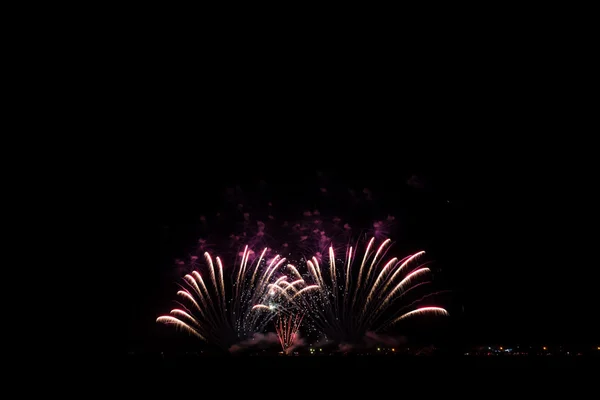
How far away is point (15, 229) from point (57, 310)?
542 centimetres

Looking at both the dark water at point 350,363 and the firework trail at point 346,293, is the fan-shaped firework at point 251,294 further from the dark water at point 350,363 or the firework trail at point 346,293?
the dark water at point 350,363

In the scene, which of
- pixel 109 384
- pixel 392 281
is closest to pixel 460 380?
pixel 109 384

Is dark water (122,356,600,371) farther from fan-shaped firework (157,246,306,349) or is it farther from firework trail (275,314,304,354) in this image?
firework trail (275,314,304,354)

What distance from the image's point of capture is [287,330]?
28.3m

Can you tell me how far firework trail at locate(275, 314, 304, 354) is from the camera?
27625 mm

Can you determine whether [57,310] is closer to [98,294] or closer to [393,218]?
[98,294]

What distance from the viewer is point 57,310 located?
59.4ft

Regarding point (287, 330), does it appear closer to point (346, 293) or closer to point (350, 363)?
point (346, 293)

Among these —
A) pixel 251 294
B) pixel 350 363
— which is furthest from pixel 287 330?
pixel 350 363

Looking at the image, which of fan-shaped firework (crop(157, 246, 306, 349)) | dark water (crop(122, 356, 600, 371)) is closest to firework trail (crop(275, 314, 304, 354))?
fan-shaped firework (crop(157, 246, 306, 349))

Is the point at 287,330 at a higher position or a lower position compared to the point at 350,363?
higher

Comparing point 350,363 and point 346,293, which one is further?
point 346,293

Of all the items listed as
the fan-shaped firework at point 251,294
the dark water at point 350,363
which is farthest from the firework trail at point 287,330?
the dark water at point 350,363

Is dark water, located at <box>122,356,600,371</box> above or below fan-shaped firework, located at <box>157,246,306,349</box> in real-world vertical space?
below
